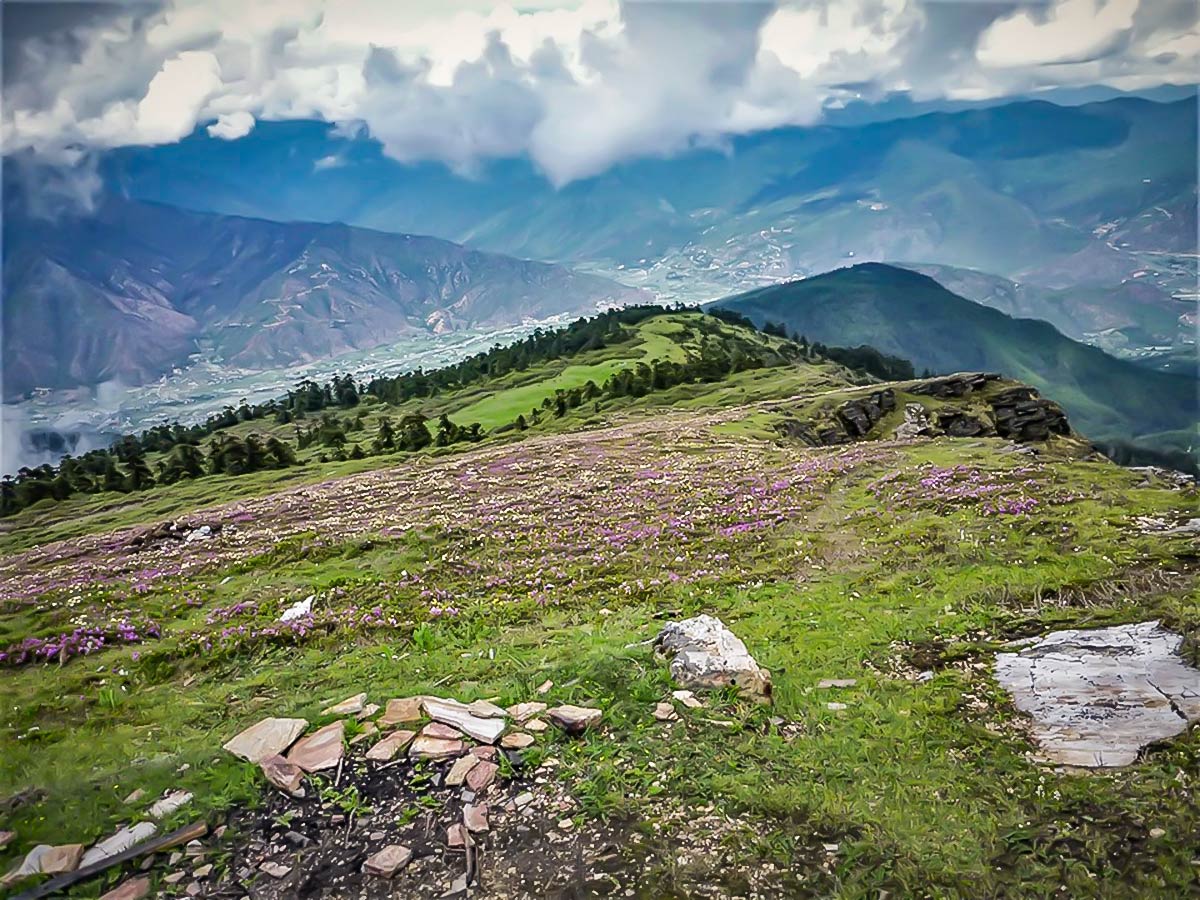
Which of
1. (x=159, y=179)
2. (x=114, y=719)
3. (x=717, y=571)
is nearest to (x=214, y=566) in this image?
(x=114, y=719)

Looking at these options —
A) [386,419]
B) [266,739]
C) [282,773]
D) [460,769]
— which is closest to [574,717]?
[460,769]

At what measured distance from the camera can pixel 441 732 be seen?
23.5 ft

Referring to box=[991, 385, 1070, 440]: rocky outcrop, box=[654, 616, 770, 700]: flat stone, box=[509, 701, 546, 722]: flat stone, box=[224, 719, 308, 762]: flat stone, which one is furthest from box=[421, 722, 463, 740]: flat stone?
box=[991, 385, 1070, 440]: rocky outcrop

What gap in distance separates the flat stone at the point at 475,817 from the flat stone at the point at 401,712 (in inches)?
62.6

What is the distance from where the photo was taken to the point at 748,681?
7910 mm

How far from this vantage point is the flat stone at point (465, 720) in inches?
277

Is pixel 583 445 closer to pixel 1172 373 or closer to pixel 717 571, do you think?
pixel 717 571

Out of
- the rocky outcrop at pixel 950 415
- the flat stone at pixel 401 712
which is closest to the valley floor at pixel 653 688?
the flat stone at pixel 401 712

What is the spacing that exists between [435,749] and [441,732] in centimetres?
28

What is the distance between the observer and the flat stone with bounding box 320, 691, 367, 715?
7820 mm

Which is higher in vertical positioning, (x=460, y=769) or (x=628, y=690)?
(x=460, y=769)

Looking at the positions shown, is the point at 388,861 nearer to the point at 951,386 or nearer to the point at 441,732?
the point at 441,732

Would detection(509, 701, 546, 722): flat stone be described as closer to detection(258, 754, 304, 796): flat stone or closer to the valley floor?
the valley floor

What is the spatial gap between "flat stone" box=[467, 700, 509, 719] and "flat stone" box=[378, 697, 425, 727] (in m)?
0.58
